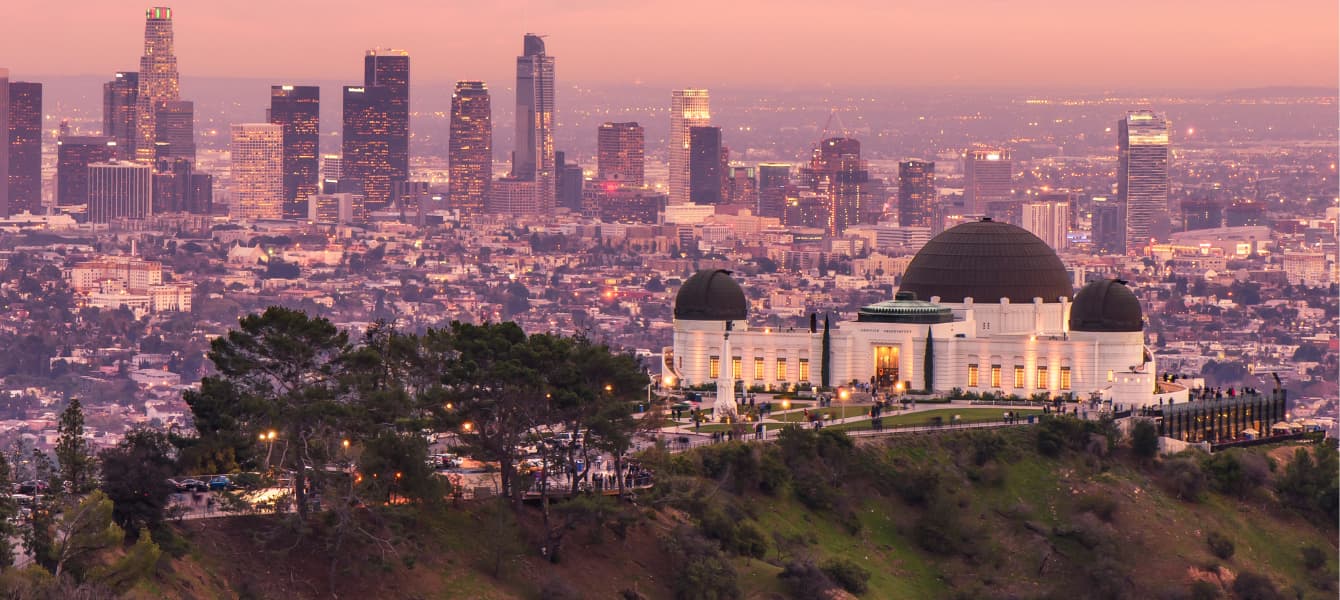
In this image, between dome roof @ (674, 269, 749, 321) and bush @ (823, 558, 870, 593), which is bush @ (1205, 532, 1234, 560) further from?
dome roof @ (674, 269, 749, 321)

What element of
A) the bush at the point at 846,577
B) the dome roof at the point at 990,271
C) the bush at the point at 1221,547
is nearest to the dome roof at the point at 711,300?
the dome roof at the point at 990,271

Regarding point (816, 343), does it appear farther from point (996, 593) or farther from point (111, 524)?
point (111, 524)

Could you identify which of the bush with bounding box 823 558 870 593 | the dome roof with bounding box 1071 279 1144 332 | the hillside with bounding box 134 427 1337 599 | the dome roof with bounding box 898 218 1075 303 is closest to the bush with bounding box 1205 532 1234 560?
the hillside with bounding box 134 427 1337 599

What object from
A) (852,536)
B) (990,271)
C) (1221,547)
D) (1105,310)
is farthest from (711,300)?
(1221,547)

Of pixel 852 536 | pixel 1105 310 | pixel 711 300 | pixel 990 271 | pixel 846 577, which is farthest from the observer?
pixel 990 271

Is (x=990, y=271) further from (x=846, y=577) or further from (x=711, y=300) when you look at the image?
(x=846, y=577)

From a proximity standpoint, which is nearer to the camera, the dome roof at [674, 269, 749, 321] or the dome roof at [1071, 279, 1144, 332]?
the dome roof at [1071, 279, 1144, 332]

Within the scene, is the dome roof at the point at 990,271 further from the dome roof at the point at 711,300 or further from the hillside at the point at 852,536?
the hillside at the point at 852,536

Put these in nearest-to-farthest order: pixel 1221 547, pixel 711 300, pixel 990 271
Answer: pixel 1221 547 < pixel 711 300 < pixel 990 271
